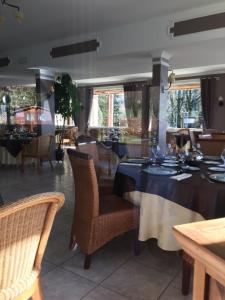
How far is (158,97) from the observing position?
5.42 meters

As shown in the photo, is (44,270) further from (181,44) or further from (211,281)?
(181,44)

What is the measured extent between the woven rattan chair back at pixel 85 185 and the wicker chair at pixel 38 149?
12.3ft

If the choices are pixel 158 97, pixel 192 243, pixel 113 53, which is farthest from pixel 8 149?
pixel 192 243

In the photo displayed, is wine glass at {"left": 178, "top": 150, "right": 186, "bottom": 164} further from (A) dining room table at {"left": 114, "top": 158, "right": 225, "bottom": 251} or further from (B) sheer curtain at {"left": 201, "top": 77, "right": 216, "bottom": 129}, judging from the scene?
(B) sheer curtain at {"left": 201, "top": 77, "right": 216, "bottom": 129}

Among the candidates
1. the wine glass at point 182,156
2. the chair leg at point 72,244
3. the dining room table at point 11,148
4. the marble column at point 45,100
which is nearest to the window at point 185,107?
the marble column at point 45,100

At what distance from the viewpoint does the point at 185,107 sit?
9.84 m

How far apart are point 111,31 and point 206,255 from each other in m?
5.13

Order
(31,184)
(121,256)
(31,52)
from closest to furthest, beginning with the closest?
(121,256) → (31,184) → (31,52)

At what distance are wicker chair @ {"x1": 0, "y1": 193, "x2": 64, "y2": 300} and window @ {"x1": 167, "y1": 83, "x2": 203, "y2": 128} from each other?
891cm

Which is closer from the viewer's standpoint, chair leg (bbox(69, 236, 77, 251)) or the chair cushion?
the chair cushion

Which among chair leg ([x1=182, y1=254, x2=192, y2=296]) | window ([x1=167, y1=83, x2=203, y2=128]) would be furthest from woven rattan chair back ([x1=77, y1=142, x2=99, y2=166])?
window ([x1=167, y1=83, x2=203, y2=128])

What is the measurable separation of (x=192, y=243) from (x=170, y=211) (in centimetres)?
136
